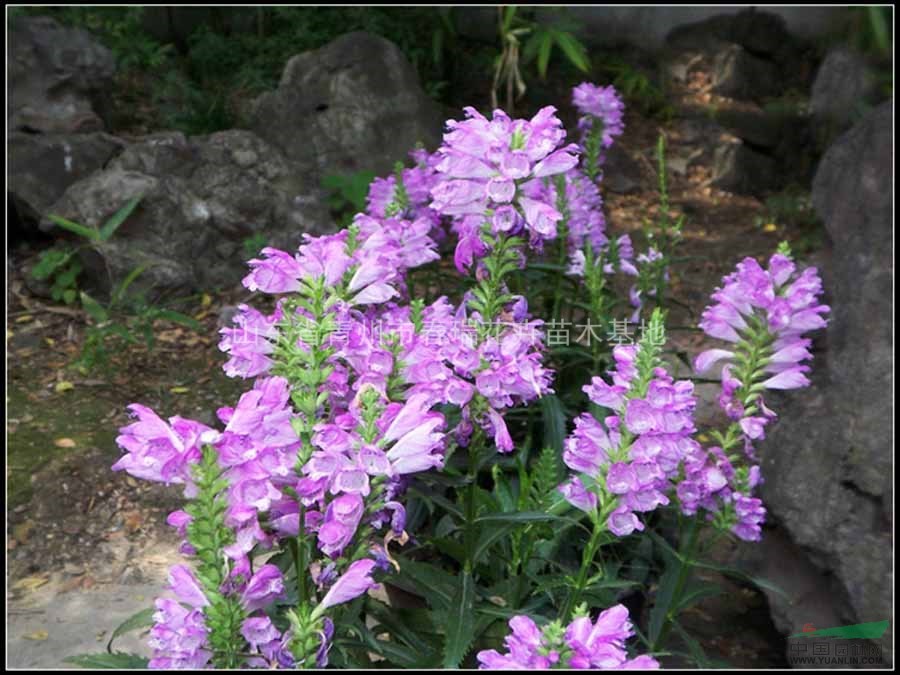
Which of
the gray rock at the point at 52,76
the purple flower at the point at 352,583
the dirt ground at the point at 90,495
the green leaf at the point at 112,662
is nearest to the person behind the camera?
the purple flower at the point at 352,583

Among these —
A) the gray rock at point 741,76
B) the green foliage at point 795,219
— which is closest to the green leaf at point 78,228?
the green foliage at point 795,219

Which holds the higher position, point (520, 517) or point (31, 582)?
point (520, 517)

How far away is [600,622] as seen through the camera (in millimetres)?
1565

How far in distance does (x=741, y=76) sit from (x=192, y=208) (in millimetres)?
5059

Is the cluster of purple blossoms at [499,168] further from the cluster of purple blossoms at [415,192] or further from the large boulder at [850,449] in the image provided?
the large boulder at [850,449]

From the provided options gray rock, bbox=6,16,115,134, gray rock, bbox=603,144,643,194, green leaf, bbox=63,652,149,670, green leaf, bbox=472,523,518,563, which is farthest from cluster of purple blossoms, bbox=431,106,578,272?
gray rock, bbox=603,144,643,194

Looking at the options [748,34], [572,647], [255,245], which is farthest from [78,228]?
[748,34]

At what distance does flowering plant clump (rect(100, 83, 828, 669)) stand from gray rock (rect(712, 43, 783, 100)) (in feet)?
19.8

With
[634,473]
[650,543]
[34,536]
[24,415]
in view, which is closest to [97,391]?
[24,415]

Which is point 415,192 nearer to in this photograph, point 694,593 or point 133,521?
point 694,593

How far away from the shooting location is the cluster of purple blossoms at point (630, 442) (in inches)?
74.6

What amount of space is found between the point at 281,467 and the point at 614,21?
26.2ft

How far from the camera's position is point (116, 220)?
16.8 feet

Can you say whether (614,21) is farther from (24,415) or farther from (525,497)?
(525,497)
